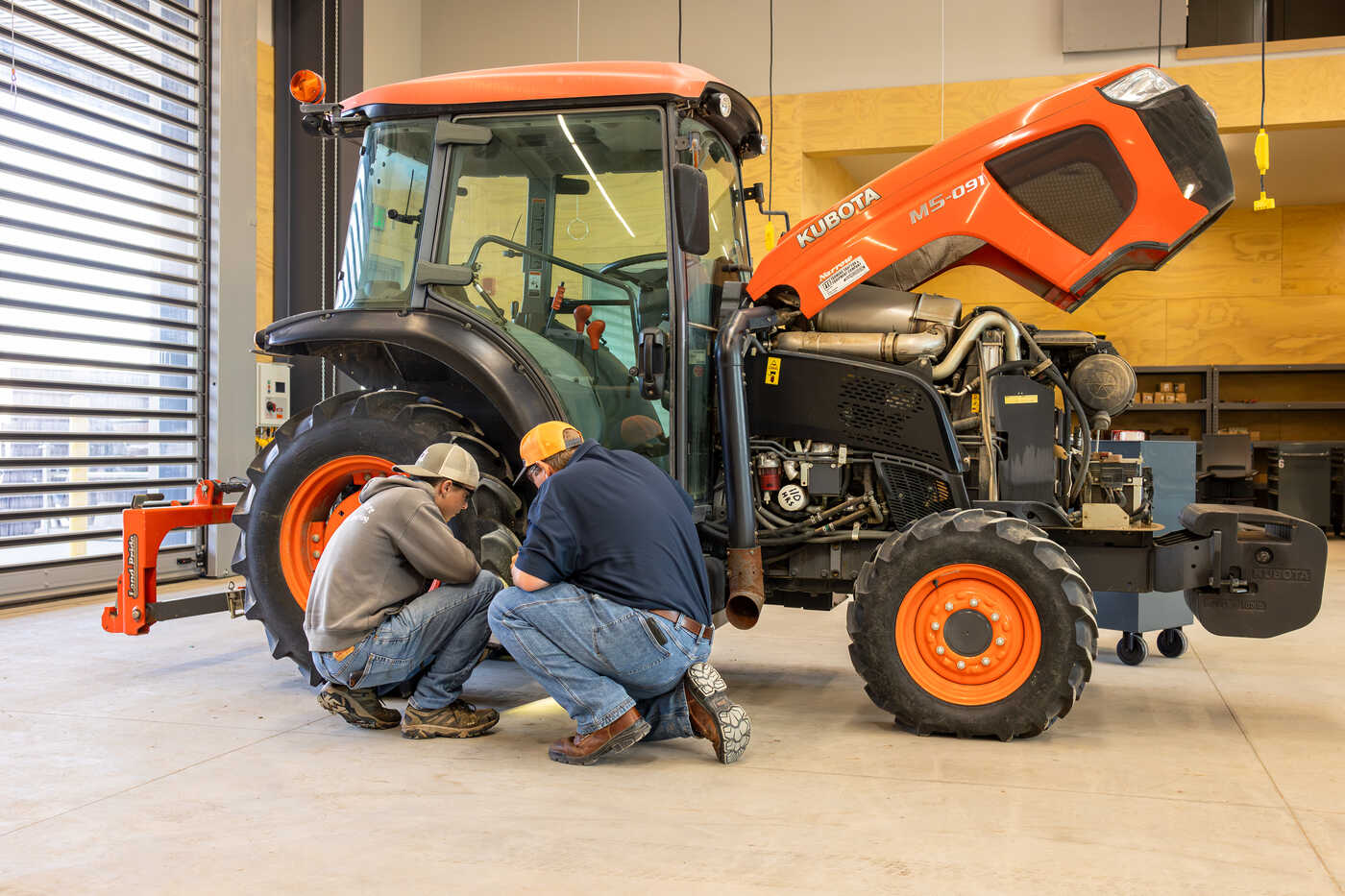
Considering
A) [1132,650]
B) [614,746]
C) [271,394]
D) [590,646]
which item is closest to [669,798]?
[614,746]

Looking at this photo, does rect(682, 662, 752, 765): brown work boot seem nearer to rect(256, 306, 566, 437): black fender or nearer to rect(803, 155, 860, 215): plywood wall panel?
rect(256, 306, 566, 437): black fender

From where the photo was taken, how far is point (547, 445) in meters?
3.70

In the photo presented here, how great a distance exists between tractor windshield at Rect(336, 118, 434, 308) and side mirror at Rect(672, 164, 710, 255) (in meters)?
1.09

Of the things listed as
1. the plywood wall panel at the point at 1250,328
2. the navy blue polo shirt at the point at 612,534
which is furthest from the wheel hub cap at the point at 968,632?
the plywood wall panel at the point at 1250,328

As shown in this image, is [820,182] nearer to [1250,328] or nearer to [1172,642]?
[1250,328]

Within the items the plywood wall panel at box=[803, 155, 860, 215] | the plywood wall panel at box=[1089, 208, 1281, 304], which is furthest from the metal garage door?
the plywood wall panel at box=[1089, 208, 1281, 304]

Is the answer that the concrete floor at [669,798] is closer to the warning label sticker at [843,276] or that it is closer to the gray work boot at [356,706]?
the gray work boot at [356,706]

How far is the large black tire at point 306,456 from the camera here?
438 centimetres

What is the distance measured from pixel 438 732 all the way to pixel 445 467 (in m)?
0.90

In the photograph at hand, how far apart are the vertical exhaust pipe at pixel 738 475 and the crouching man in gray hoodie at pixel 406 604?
873 millimetres

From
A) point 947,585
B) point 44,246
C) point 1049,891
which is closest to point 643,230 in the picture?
point 947,585

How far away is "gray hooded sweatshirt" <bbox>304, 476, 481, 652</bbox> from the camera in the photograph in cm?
381

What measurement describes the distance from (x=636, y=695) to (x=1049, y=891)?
1555 mm

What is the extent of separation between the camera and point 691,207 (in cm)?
410
